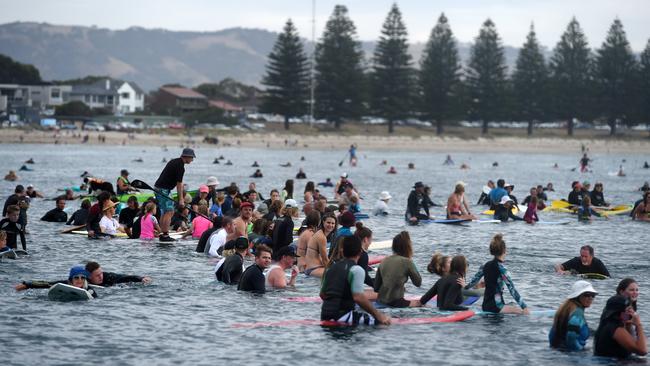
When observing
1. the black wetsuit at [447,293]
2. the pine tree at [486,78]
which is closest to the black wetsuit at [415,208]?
the black wetsuit at [447,293]

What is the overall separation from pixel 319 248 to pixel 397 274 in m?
3.41

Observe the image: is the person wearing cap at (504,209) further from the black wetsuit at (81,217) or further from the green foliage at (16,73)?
the green foliage at (16,73)

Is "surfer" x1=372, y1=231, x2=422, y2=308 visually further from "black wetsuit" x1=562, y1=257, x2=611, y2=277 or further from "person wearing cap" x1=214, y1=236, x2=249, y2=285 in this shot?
"black wetsuit" x1=562, y1=257, x2=611, y2=277

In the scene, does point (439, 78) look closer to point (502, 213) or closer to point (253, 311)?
point (502, 213)

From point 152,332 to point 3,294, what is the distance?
149 inches

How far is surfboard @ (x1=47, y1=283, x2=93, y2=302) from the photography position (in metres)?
16.8

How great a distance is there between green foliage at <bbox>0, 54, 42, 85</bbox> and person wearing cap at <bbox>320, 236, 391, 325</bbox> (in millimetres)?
154956

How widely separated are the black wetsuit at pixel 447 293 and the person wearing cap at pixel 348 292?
1.25m

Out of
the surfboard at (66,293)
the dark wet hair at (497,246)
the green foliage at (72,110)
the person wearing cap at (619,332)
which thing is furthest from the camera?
the green foliage at (72,110)

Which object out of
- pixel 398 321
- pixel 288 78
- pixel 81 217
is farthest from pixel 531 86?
pixel 398 321

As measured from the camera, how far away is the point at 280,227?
19766 mm

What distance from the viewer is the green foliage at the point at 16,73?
163 meters

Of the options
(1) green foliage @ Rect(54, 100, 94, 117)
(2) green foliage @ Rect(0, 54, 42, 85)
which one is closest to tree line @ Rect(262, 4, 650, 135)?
(1) green foliage @ Rect(54, 100, 94, 117)

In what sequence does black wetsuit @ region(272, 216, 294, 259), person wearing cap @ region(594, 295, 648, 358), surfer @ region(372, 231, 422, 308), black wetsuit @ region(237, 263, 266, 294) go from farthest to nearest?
1. black wetsuit @ region(272, 216, 294, 259)
2. black wetsuit @ region(237, 263, 266, 294)
3. surfer @ region(372, 231, 422, 308)
4. person wearing cap @ region(594, 295, 648, 358)
